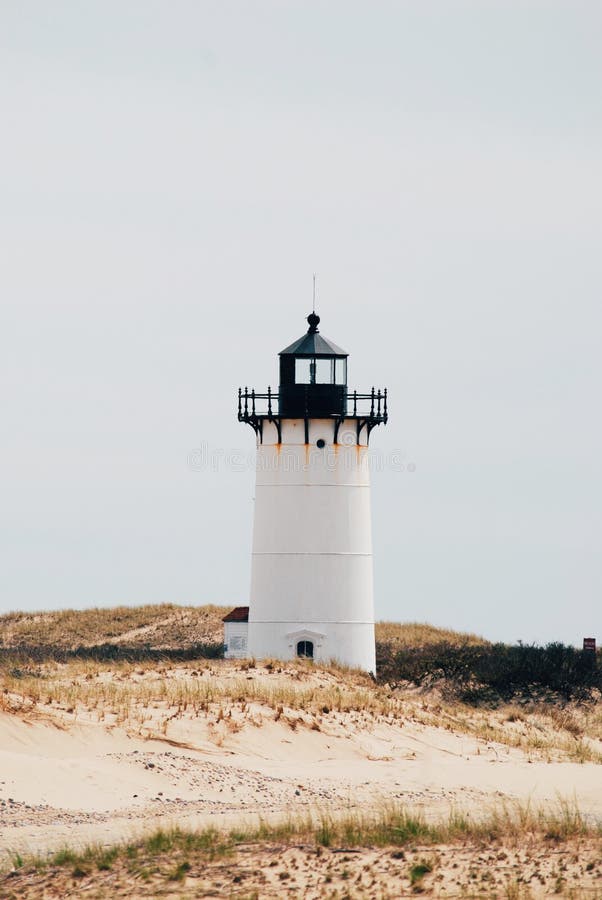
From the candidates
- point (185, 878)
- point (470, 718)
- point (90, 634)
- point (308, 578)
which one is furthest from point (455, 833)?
point (90, 634)

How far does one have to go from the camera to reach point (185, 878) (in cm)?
1412

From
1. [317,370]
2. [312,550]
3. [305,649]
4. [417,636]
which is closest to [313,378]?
[317,370]

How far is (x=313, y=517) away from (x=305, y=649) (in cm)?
324

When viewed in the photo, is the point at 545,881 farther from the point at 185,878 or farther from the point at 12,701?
the point at 12,701

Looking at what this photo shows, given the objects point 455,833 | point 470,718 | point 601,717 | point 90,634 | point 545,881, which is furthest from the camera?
point 90,634

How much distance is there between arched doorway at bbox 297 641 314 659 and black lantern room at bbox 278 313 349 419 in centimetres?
572

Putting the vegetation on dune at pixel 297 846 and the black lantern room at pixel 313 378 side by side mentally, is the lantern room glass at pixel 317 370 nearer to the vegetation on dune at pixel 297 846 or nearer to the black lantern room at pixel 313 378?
the black lantern room at pixel 313 378

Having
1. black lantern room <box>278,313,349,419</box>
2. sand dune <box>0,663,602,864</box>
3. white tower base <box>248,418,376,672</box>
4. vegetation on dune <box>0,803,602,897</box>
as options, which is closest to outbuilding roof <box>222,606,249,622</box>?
white tower base <box>248,418,376,672</box>

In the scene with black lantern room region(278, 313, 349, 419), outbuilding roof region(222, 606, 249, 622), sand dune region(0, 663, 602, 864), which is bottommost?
sand dune region(0, 663, 602, 864)

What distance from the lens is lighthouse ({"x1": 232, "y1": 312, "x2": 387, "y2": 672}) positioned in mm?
35062

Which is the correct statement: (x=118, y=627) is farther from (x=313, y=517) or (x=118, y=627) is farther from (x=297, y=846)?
(x=297, y=846)

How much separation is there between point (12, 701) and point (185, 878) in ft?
30.7

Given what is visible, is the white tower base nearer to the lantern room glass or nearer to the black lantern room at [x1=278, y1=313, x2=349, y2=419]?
the black lantern room at [x1=278, y1=313, x2=349, y2=419]

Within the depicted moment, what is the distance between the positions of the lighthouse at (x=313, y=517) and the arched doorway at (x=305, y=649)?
2 cm
